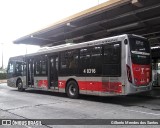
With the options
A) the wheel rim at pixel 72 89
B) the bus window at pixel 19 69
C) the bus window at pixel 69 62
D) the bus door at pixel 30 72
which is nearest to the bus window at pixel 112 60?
the bus window at pixel 69 62

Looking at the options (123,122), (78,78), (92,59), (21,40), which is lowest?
(123,122)

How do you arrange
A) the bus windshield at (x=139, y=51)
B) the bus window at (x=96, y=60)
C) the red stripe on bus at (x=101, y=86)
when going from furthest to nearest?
the bus window at (x=96, y=60) < the bus windshield at (x=139, y=51) < the red stripe on bus at (x=101, y=86)

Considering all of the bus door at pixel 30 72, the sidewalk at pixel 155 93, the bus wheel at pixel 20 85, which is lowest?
the sidewalk at pixel 155 93

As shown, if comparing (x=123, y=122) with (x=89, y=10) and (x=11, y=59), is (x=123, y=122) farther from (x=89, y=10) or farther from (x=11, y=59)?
(x=11, y=59)

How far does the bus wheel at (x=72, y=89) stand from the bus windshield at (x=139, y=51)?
A: 152 inches

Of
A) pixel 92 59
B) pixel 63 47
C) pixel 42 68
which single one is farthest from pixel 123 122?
pixel 42 68

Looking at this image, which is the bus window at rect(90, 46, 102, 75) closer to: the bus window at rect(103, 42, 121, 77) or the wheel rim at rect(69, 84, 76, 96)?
the bus window at rect(103, 42, 121, 77)

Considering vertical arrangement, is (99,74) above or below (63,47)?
below

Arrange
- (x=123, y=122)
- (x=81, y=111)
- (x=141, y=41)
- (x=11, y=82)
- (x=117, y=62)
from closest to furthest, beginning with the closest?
(x=123, y=122), (x=81, y=111), (x=117, y=62), (x=141, y=41), (x=11, y=82)

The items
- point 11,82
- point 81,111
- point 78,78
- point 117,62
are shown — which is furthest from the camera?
point 11,82

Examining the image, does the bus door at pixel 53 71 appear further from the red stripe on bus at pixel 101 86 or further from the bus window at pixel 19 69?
the bus window at pixel 19 69

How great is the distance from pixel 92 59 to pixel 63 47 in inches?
111

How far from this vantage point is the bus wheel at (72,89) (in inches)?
608

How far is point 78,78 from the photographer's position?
49.9 ft
